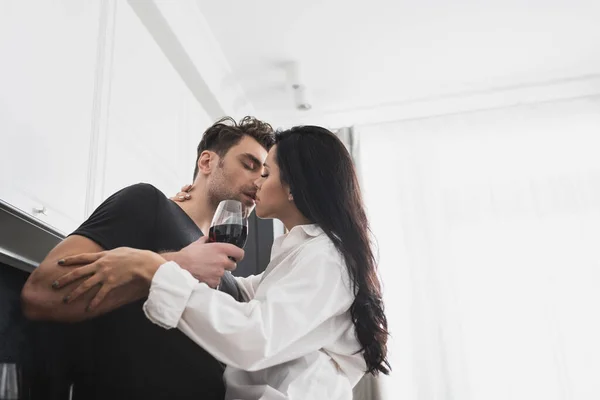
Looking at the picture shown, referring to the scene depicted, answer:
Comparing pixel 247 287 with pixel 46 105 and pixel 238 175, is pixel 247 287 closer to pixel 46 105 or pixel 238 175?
pixel 238 175

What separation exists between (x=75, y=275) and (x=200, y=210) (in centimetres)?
84

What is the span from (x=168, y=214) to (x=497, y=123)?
8.58 feet

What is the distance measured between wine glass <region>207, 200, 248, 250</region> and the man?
60 mm

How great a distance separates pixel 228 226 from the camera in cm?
123

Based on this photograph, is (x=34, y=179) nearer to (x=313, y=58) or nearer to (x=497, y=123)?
(x=313, y=58)

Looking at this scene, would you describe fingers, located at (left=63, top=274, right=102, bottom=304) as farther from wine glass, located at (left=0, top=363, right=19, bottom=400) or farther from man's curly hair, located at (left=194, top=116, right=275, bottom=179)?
man's curly hair, located at (left=194, top=116, right=275, bottom=179)

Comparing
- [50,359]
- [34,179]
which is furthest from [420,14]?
[50,359]

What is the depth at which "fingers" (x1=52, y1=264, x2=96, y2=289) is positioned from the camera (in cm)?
105

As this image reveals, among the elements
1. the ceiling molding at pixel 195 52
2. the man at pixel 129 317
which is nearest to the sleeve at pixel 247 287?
the man at pixel 129 317

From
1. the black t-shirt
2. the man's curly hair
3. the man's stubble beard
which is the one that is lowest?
the black t-shirt

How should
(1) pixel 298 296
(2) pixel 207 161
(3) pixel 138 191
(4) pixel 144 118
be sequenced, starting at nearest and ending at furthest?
(1) pixel 298 296 < (3) pixel 138 191 < (2) pixel 207 161 < (4) pixel 144 118

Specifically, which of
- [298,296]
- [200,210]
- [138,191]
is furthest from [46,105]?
[298,296]

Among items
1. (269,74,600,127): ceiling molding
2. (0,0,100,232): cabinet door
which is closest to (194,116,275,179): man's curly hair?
(0,0,100,232): cabinet door

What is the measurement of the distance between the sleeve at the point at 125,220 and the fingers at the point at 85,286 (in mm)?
153
